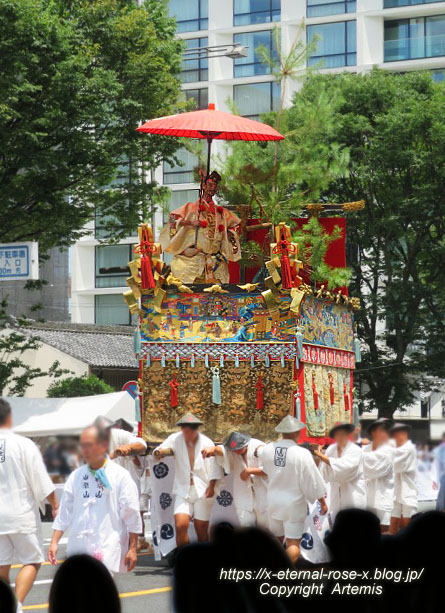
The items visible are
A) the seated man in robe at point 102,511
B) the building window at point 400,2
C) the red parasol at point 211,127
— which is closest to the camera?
the seated man in robe at point 102,511

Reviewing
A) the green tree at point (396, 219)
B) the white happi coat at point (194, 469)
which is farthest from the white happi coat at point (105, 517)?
the green tree at point (396, 219)

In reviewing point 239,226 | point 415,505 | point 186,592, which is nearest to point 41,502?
point 186,592

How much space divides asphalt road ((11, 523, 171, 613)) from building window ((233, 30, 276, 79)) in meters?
32.4

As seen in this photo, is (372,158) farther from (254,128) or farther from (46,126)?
(254,128)

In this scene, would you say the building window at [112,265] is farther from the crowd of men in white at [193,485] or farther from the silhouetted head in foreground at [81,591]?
the silhouetted head in foreground at [81,591]

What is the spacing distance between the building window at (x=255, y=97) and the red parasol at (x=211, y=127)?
29717 millimetres

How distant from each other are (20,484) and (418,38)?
35.8 m

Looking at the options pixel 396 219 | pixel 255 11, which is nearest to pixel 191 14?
pixel 255 11

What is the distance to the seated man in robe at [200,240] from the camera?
47.3 feet

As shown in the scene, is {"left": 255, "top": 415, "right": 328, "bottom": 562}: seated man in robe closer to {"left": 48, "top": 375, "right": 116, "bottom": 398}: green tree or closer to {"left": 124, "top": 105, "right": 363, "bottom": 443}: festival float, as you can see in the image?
{"left": 124, "top": 105, "right": 363, "bottom": 443}: festival float

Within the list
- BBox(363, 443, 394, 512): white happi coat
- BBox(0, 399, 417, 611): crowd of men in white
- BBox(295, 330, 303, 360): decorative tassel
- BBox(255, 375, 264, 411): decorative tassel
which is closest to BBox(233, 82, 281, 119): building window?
BBox(295, 330, 303, 360): decorative tassel

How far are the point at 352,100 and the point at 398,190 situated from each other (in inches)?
115

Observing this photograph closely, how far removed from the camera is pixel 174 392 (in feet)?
44.0

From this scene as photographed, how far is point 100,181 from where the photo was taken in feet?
75.1
